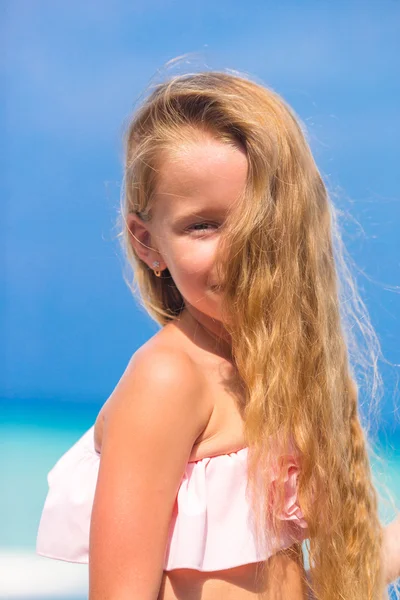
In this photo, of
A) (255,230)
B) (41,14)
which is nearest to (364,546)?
(255,230)

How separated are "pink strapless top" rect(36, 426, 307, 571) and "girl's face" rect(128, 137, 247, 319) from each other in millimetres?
A: 212

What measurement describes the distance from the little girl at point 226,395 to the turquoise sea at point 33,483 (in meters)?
0.22

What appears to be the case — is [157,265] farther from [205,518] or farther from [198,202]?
[205,518]

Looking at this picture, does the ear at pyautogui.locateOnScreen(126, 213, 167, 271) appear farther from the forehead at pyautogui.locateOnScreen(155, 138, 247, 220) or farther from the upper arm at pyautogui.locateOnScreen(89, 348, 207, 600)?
the upper arm at pyautogui.locateOnScreen(89, 348, 207, 600)

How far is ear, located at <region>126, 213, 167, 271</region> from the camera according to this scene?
1.05 metres

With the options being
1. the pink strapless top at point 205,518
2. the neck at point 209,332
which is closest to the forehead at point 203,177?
the neck at point 209,332

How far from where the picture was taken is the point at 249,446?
1.00 metres

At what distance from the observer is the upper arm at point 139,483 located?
908mm

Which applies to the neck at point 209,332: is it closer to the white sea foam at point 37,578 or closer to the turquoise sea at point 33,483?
the turquoise sea at point 33,483

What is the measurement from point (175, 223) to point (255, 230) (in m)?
0.09

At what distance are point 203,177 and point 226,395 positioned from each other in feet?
0.88

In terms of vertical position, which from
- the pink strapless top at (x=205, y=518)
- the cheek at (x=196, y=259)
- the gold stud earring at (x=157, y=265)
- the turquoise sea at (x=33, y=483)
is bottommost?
the pink strapless top at (x=205, y=518)

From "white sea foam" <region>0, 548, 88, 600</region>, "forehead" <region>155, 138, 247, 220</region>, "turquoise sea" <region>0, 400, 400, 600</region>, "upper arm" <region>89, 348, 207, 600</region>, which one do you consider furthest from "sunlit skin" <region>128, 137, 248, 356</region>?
"white sea foam" <region>0, 548, 88, 600</region>

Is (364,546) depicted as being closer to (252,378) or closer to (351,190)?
(252,378)
